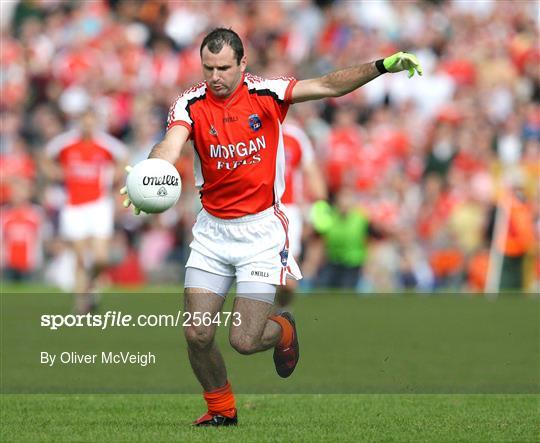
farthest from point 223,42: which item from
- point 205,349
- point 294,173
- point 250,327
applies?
point 294,173

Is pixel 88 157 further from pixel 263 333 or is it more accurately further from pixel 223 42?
pixel 223 42

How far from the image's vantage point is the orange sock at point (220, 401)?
9.09 metres

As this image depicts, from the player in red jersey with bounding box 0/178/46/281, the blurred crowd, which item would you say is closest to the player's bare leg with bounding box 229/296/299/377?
Result: the blurred crowd

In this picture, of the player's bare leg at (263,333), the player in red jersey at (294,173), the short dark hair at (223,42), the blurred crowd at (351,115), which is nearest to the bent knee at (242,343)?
the player's bare leg at (263,333)

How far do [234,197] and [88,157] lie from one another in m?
8.78

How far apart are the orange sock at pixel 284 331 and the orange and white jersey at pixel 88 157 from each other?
837 cm

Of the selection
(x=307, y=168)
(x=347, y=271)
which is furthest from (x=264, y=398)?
(x=347, y=271)

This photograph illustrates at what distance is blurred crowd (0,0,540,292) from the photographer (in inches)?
874

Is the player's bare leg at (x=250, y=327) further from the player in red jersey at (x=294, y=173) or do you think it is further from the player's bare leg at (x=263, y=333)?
the player in red jersey at (x=294, y=173)

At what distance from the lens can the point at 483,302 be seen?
19.8 m

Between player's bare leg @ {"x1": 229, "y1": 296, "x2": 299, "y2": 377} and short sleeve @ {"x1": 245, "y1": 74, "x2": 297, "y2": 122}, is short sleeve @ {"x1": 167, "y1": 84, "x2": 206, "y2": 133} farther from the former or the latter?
player's bare leg @ {"x1": 229, "y1": 296, "x2": 299, "y2": 377}

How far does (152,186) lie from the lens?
331 inches

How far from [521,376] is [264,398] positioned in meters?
2.52

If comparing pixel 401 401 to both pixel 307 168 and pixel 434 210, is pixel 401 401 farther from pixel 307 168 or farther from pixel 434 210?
pixel 434 210
